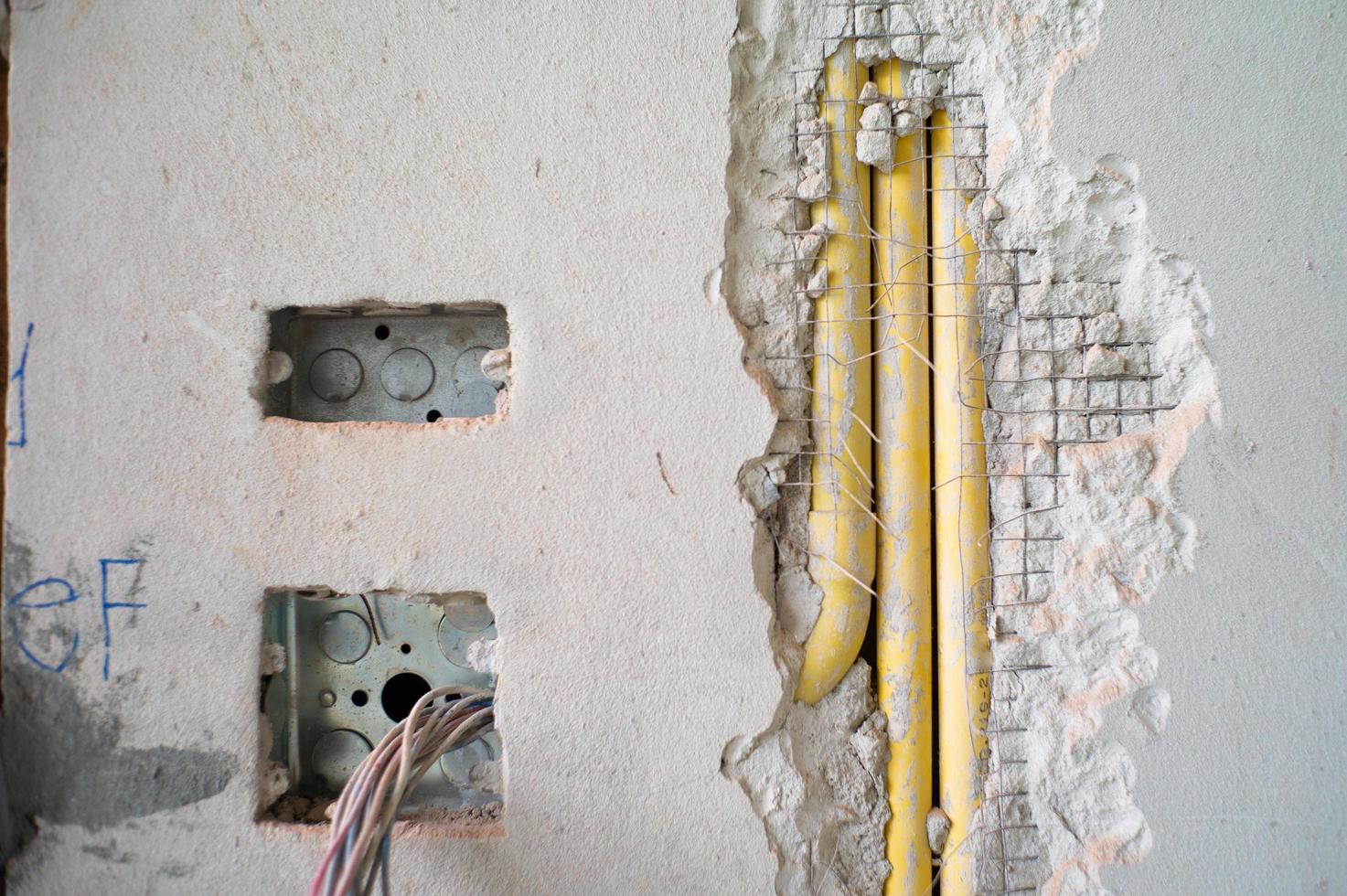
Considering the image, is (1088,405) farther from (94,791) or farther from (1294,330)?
(94,791)

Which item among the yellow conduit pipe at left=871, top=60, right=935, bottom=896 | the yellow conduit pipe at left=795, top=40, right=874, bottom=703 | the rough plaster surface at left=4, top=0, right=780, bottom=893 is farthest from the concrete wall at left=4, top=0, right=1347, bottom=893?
the yellow conduit pipe at left=871, top=60, right=935, bottom=896

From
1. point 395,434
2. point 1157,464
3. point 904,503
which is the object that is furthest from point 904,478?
point 395,434

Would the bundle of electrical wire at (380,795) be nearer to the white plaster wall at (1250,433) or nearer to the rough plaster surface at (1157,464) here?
the rough plaster surface at (1157,464)

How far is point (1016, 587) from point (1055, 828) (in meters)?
0.40

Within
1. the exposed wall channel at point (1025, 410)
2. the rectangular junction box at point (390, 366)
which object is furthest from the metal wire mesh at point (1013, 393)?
the rectangular junction box at point (390, 366)

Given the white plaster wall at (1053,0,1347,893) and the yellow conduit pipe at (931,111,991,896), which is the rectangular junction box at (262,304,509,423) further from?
the white plaster wall at (1053,0,1347,893)

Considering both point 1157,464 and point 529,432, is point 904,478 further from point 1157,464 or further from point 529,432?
point 529,432

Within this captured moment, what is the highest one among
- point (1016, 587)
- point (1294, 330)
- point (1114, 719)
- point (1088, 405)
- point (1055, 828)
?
point (1294, 330)

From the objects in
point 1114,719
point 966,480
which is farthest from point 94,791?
point 1114,719

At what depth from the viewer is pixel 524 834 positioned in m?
1.25

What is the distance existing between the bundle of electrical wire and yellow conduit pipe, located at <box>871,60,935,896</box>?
2.24 feet

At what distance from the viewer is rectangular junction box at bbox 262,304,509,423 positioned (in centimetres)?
137

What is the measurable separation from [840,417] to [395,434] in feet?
2.40

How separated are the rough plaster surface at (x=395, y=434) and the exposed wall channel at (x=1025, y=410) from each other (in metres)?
0.08
